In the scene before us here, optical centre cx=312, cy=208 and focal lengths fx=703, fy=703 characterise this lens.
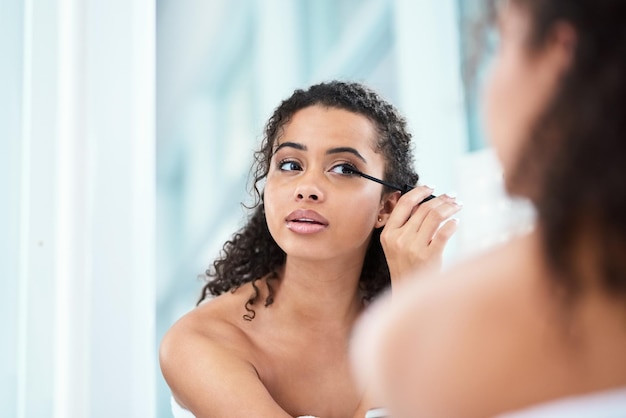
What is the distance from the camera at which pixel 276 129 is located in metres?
1.30

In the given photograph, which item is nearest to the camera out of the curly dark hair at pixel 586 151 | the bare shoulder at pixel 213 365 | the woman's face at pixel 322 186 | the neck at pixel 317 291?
the curly dark hair at pixel 586 151

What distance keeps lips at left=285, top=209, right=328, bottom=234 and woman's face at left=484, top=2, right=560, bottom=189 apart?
2.40 ft

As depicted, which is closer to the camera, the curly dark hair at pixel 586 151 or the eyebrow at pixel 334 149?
the curly dark hair at pixel 586 151

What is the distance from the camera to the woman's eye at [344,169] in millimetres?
1181

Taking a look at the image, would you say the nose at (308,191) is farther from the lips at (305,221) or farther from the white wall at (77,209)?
the white wall at (77,209)

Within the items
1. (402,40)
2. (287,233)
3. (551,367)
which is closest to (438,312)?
(551,367)

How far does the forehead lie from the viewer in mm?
1186

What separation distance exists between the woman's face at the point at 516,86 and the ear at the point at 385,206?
2.76ft

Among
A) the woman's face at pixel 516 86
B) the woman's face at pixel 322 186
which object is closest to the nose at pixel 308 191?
the woman's face at pixel 322 186

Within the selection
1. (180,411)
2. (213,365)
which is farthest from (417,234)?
(180,411)

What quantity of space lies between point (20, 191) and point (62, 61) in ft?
0.84

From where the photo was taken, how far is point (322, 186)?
1151 mm

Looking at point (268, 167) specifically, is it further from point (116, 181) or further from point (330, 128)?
point (116, 181)

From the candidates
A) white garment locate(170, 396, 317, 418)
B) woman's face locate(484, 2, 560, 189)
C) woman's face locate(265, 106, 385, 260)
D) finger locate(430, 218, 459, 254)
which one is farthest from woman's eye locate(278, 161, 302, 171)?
woman's face locate(484, 2, 560, 189)
